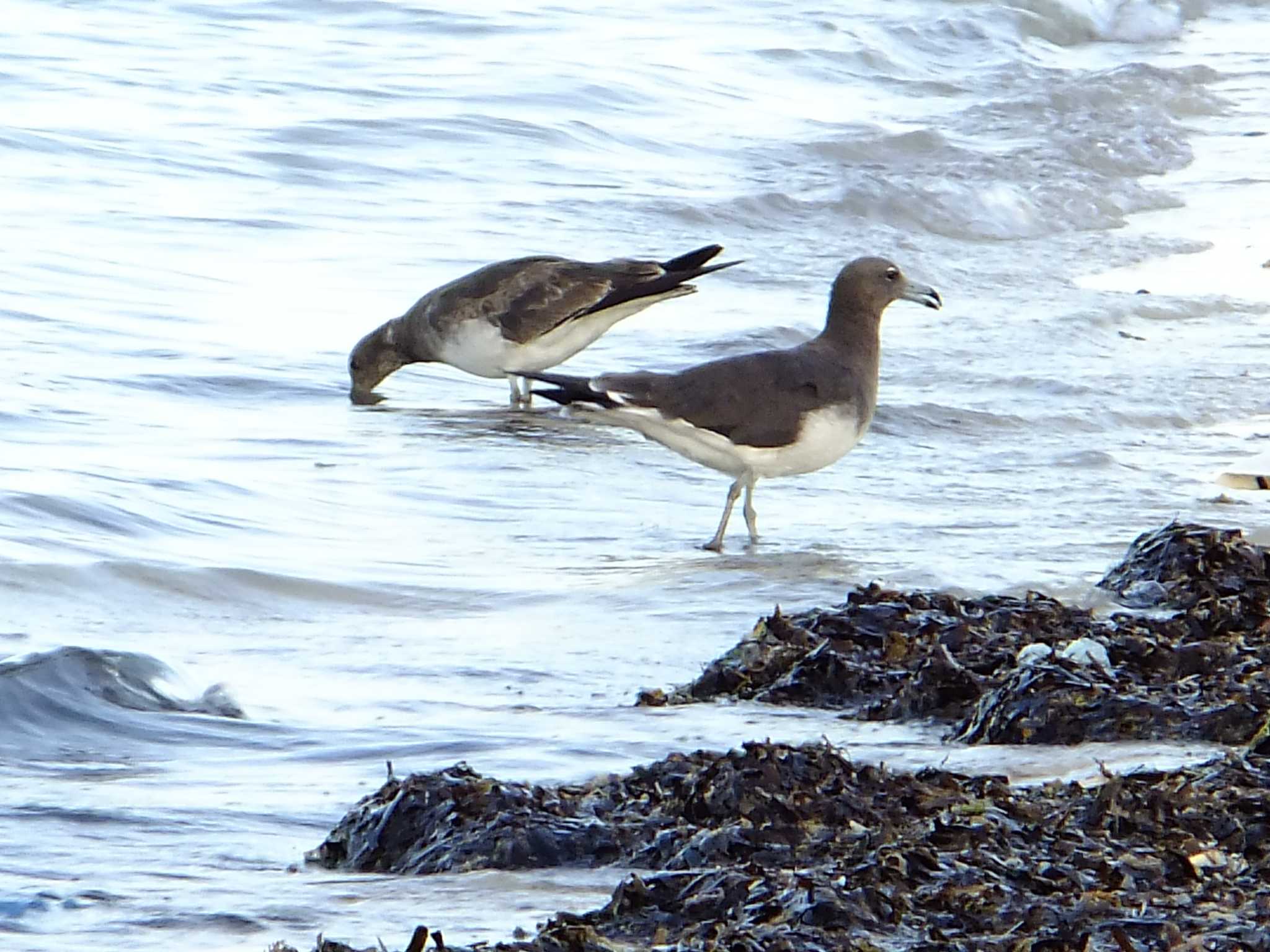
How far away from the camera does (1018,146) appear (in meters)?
15.1

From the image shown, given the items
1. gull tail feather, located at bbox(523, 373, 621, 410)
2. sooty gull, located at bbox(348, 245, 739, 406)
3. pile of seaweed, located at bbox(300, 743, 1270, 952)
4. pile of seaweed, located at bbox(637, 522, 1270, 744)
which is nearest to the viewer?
pile of seaweed, located at bbox(300, 743, 1270, 952)

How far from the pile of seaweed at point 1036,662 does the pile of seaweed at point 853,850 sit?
48cm

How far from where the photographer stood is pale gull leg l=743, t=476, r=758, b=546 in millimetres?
6699

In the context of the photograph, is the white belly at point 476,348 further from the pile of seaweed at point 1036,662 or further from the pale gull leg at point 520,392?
the pile of seaweed at point 1036,662

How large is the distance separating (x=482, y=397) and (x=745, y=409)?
3120 millimetres

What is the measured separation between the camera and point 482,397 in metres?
9.65

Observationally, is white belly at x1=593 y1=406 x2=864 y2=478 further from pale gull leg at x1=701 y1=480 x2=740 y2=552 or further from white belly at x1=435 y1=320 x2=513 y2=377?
white belly at x1=435 y1=320 x2=513 y2=377

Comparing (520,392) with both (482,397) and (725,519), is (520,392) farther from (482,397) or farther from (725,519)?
(725,519)

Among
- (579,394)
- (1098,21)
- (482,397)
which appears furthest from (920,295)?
(1098,21)

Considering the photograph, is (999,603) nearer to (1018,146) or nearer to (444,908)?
(444,908)

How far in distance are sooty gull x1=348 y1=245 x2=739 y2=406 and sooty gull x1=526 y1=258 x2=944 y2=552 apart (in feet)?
6.30

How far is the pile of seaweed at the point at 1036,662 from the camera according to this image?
13.0 ft

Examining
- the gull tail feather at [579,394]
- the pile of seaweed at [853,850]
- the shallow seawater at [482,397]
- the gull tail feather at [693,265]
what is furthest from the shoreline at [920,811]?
the gull tail feather at [693,265]

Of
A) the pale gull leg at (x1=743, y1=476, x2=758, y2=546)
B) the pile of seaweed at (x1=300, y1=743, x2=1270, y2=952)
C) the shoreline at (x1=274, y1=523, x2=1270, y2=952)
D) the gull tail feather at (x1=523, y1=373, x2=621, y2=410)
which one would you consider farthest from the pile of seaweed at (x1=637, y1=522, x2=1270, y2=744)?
the gull tail feather at (x1=523, y1=373, x2=621, y2=410)
